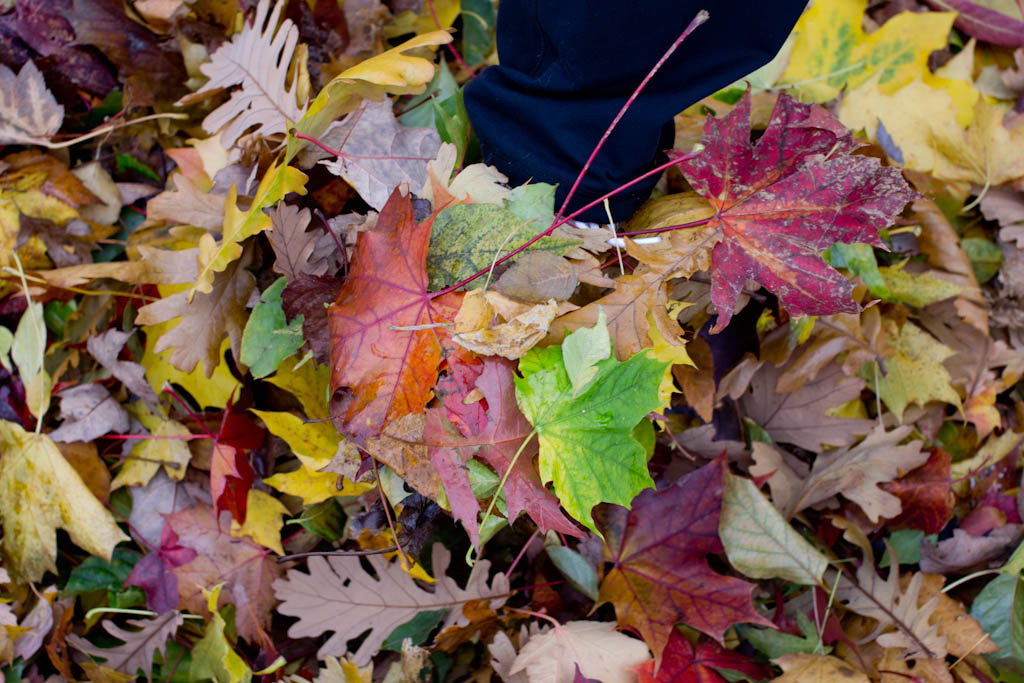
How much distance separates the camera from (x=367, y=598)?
36.3 inches

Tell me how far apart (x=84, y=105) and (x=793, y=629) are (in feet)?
4.60

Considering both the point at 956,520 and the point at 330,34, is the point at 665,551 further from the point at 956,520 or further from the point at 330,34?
the point at 330,34

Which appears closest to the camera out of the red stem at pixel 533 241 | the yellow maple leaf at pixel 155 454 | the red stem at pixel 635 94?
the red stem at pixel 635 94

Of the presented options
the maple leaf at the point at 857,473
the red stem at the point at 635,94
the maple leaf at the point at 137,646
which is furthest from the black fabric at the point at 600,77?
the maple leaf at the point at 137,646


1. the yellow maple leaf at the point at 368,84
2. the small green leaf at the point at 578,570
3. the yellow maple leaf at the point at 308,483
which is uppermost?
the yellow maple leaf at the point at 368,84

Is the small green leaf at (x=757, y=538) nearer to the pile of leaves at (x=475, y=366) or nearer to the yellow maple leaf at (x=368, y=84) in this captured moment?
the pile of leaves at (x=475, y=366)

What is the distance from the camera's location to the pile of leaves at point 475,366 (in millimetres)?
670

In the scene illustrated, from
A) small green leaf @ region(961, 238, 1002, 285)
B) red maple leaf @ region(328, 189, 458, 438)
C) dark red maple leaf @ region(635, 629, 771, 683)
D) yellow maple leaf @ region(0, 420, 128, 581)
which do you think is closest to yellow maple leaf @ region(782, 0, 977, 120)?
small green leaf @ region(961, 238, 1002, 285)

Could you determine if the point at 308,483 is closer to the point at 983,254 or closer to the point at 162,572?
the point at 162,572

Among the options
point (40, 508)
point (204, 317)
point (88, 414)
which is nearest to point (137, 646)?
point (40, 508)

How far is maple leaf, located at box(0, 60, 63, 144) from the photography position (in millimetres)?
1000

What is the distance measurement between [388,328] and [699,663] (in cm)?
62

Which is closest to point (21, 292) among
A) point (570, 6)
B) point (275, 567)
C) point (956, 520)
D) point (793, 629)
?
point (275, 567)

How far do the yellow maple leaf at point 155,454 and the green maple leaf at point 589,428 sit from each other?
0.62 meters
